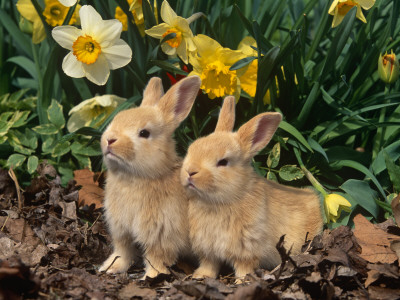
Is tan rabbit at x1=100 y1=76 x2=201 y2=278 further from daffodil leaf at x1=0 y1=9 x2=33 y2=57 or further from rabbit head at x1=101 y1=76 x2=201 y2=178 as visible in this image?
daffodil leaf at x1=0 y1=9 x2=33 y2=57

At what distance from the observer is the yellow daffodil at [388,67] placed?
3.00 metres

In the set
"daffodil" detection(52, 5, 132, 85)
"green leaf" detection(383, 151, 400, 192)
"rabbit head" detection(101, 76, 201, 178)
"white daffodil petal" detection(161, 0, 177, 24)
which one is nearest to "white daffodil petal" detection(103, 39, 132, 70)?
"daffodil" detection(52, 5, 132, 85)

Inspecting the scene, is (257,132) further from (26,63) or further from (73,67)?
(26,63)

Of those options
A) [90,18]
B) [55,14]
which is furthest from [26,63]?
[90,18]

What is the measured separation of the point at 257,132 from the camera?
2.66 metres

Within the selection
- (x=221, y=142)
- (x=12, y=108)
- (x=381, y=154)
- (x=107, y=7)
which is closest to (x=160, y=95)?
(x=221, y=142)

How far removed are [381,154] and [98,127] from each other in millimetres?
1688

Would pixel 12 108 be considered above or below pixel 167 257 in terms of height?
above

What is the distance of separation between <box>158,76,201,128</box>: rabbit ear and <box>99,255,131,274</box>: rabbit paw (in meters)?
0.75

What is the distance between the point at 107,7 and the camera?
3.46 metres

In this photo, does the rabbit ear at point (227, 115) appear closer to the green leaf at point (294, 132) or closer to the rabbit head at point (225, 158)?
the rabbit head at point (225, 158)

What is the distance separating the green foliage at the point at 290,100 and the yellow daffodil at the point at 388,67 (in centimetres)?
14

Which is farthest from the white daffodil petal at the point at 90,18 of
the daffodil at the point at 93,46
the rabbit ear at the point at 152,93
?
the rabbit ear at the point at 152,93

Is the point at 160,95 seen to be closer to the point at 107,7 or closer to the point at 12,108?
the point at 107,7
